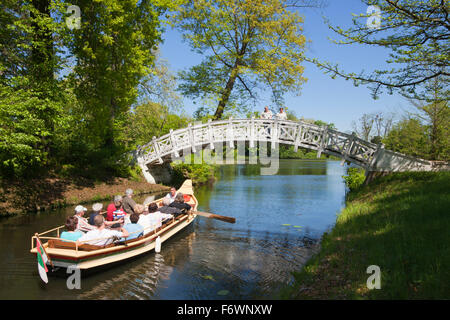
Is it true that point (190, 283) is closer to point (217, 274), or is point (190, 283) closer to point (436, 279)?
point (217, 274)

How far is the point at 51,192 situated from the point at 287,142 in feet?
39.7

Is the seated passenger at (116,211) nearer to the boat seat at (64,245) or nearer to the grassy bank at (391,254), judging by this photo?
the boat seat at (64,245)

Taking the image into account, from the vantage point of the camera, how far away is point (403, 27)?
7.61m

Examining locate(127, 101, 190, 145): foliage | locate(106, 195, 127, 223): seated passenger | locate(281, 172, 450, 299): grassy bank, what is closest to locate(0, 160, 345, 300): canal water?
locate(281, 172, 450, 299): grassy bank

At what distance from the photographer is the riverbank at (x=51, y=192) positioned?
1297 centimetres

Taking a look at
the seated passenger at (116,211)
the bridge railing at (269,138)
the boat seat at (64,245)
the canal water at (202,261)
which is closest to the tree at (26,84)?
the canal water at (202,261)

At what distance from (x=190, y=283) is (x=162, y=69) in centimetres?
2144

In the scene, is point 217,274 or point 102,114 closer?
point 217,274

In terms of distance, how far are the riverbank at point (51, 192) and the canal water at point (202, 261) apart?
73cm

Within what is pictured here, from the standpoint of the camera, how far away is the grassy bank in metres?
4.82

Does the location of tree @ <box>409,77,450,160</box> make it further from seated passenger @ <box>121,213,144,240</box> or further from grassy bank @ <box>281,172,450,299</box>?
seated passenger @ <box>121,213,144,240</box>
